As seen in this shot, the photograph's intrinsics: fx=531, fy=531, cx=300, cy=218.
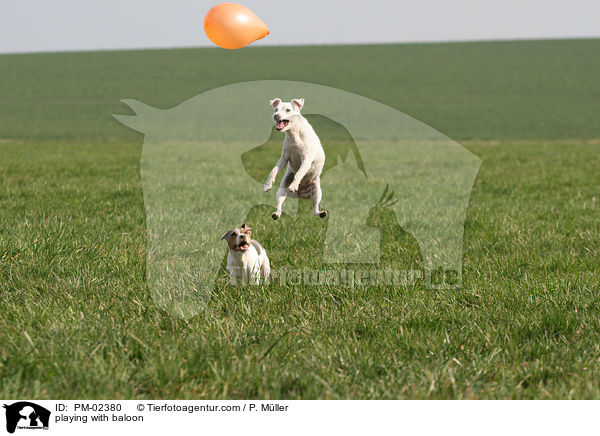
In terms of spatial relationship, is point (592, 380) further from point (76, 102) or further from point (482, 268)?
point (76, 102)

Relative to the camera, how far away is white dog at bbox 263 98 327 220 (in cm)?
238

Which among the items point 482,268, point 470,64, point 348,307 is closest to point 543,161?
point 482,268

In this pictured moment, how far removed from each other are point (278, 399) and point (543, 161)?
17804 mm

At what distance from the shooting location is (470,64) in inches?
2699

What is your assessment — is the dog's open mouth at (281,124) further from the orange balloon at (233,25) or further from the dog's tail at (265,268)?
the dog's tail at (265,268)
